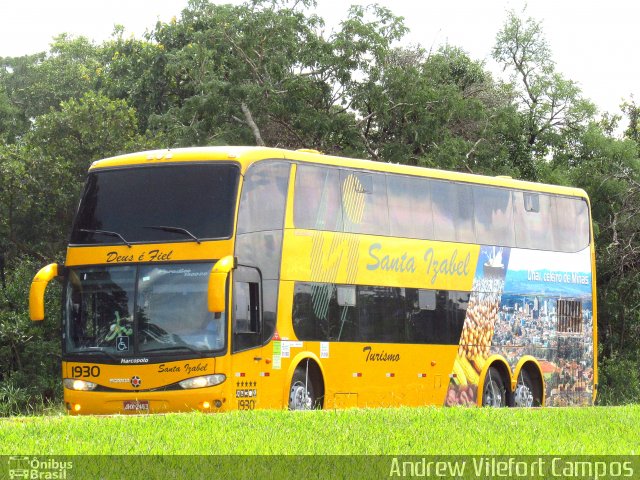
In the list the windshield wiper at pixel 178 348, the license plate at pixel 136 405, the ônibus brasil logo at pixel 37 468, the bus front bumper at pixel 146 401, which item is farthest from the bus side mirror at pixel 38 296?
the ônibus brasil logo at pixel 37 468

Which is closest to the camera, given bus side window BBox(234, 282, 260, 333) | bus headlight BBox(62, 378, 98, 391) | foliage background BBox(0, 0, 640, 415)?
bus side window BBox(234, 282, 260, 333)

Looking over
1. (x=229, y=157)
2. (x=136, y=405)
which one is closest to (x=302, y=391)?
(x=136, y=405)

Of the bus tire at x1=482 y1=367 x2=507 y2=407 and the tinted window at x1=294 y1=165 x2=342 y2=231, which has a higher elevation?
the tinted window at x1=294 y1=165 x2=342 y2=231

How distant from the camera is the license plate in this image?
17.1 m

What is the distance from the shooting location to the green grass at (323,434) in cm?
1057

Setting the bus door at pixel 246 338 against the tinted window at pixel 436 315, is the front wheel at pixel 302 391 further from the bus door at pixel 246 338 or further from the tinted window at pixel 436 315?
the tinted window at pixel 436 315

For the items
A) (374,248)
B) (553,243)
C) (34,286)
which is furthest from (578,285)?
(34,286)

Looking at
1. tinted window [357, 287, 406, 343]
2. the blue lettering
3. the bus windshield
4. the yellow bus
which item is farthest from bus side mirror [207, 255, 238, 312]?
the blue lettering

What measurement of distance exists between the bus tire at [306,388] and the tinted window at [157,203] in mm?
2649

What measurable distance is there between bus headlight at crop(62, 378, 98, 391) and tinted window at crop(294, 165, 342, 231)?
151 inches

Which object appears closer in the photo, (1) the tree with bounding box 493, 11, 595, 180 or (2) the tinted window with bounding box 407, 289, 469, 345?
(2) the tinted window with bounding box 407, 289, 469, 345

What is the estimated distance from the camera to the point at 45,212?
31219 millimetres

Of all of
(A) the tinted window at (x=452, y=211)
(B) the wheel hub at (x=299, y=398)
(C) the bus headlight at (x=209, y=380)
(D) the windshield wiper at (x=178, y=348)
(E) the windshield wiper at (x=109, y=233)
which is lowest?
(B) the wheel hub at (x=299, y=398)

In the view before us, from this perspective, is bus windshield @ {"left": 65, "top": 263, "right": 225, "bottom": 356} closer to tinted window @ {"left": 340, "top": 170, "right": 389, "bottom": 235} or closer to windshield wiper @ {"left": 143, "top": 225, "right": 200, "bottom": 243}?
windshield wiper @ {"left": 143, "top": 225, "right": 200, "bottom": 243}
